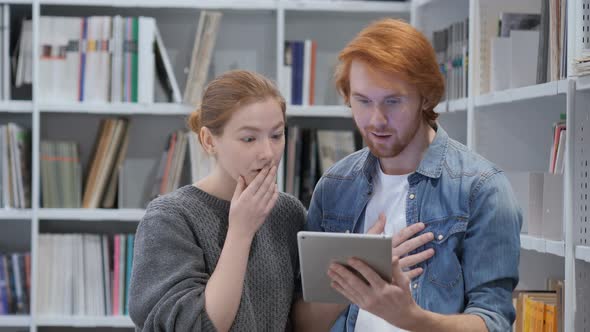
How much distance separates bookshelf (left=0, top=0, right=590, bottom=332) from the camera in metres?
2.91

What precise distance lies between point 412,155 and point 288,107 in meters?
2.02

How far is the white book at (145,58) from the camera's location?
3.57 m

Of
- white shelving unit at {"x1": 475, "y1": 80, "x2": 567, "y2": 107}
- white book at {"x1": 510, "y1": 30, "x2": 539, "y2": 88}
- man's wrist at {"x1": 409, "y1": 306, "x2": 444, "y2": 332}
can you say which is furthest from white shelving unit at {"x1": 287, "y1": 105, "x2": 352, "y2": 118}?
man's wrist at {"x1": 409, "y1": 306, "x2": 444, "y2": 332}

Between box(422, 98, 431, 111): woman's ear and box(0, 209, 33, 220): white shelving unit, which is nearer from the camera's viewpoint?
box(422, 98, 431, 111): woman's ear

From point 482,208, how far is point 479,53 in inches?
60.0

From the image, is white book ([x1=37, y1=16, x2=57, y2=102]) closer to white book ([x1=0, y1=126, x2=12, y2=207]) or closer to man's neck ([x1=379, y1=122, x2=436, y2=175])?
white book ([x1=0, y1=126, x2=12, y2=207])

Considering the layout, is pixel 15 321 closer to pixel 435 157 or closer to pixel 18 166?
pixel 18 166

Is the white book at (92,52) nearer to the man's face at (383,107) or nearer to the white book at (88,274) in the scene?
the white book at (88,274)

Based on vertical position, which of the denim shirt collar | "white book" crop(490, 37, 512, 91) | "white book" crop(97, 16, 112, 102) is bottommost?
the denim shirt collar

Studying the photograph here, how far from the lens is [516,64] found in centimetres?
271

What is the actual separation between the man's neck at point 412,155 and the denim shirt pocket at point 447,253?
0.13m

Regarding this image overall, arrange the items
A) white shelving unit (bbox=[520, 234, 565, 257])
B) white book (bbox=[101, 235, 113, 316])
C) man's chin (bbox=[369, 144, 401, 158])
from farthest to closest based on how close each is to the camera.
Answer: white book (bbox=[101, 235, 113, 316]) < white shelving unit (bbox=[520, 234, 565, 257]) < man's chin (bbox=[369, 144, 401, 158])

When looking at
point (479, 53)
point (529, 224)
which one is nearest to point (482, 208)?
point (529, 224)

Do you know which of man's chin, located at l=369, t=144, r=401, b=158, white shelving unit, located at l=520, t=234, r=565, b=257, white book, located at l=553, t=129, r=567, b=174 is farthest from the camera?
white book, located at l=553, t=129, r=567, b=174
